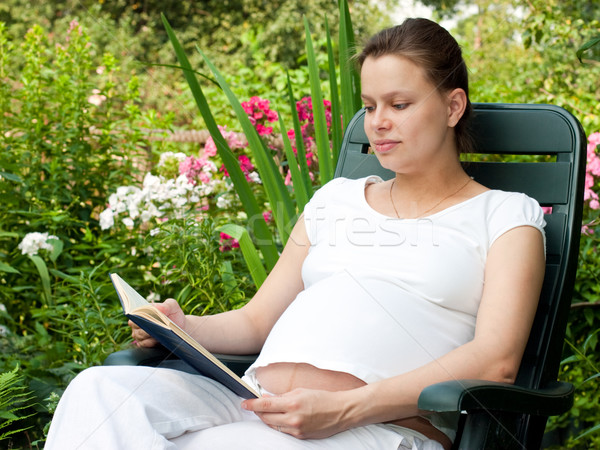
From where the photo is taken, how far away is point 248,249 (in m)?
2.06

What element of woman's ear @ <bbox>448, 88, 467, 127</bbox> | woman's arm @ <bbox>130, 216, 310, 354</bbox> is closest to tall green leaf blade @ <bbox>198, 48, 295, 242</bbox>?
woman's arm @ <bbox>130, 216, 310, 354</bbox>

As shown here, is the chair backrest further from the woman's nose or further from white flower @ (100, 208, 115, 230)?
white flower @ (100, 208, 115, 230)

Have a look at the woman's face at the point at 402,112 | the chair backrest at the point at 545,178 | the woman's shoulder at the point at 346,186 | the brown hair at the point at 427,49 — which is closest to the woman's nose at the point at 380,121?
the woman's face at the point at 402,112

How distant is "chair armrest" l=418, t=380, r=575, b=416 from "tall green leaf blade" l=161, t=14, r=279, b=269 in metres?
1.00

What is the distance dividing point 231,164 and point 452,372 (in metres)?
1.01

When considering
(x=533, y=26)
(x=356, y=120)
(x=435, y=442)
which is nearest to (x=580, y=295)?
(x=356, y=120)

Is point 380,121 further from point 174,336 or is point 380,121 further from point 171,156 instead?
point 171,156

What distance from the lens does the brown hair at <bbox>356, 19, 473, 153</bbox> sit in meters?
1.52

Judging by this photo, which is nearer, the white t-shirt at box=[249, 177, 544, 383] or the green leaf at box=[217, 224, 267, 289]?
the white t-shirt at box=[249, 177, 544, 383]

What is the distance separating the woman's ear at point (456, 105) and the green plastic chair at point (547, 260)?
0.17 m

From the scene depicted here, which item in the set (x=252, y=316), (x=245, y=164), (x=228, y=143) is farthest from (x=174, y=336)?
(x=228, y=143)

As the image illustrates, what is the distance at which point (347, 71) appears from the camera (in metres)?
2.14

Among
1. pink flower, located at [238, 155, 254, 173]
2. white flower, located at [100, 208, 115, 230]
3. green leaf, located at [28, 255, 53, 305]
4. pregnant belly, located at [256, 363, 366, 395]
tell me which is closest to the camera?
pregnant belly, located at [256, 363, 366, 395]

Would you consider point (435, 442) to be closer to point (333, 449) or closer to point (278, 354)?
point (333, 449)
